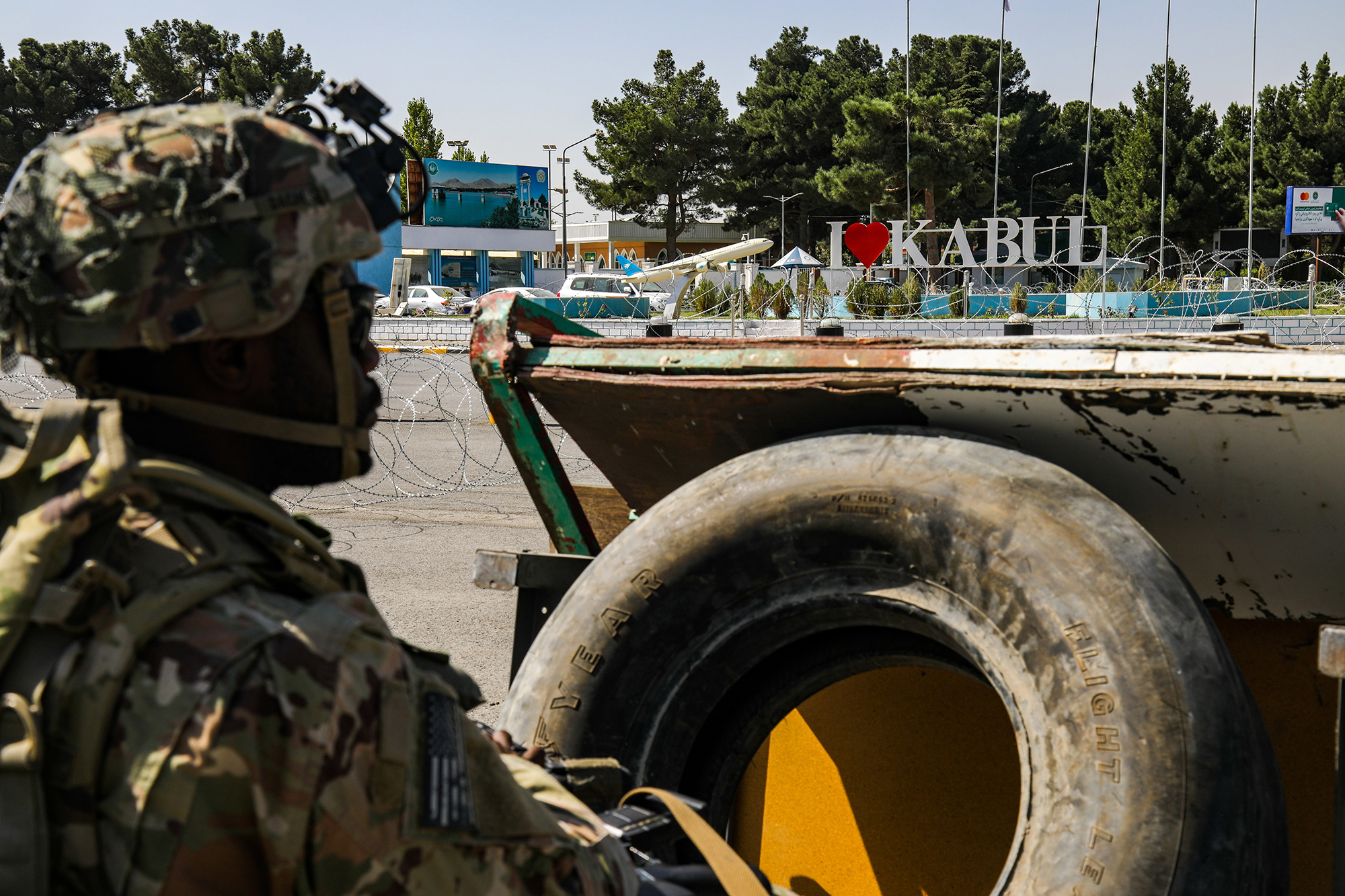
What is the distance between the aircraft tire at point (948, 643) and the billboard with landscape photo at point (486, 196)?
200 ft

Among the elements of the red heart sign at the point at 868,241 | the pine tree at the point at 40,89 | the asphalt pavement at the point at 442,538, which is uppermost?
the pine tree at the point at 40,89

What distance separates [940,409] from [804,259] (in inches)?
1322

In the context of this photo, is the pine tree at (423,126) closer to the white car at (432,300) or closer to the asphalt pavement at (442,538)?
the white car at (432,300)

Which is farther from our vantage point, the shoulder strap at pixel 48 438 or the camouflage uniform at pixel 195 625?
the shoulder strap at pixel 48 438

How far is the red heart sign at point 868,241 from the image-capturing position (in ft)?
89.6

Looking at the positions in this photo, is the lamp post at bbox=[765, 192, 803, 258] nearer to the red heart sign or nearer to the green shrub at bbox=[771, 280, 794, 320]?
the red heart sign

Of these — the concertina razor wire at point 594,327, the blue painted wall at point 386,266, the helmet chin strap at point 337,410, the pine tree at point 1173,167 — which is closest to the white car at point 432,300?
the concertina razor wire at point 594,327

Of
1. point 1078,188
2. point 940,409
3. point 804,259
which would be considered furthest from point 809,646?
point 1078,188

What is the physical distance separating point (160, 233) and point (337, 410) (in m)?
0.30

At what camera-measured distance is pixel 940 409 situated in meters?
2.67

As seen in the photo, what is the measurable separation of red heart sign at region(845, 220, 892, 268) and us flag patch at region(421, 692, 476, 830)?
26.5 metres

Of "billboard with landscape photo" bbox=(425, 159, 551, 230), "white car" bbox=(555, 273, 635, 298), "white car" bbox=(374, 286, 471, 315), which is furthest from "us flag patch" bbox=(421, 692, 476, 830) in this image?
"billboard with landscape photo" bbox=(425, 159, 551, 230)

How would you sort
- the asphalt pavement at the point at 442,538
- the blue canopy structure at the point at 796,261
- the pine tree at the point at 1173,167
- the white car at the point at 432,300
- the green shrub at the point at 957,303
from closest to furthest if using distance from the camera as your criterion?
the asphalt pavement at the point at 442,538 < the green shrub at the point at 957,303 < the blue canopy structure at the point at 796,261 < the white car at the point at 432,300 < the pine tree at the point at 1173,167

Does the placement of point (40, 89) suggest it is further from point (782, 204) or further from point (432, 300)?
point (782, 204)
